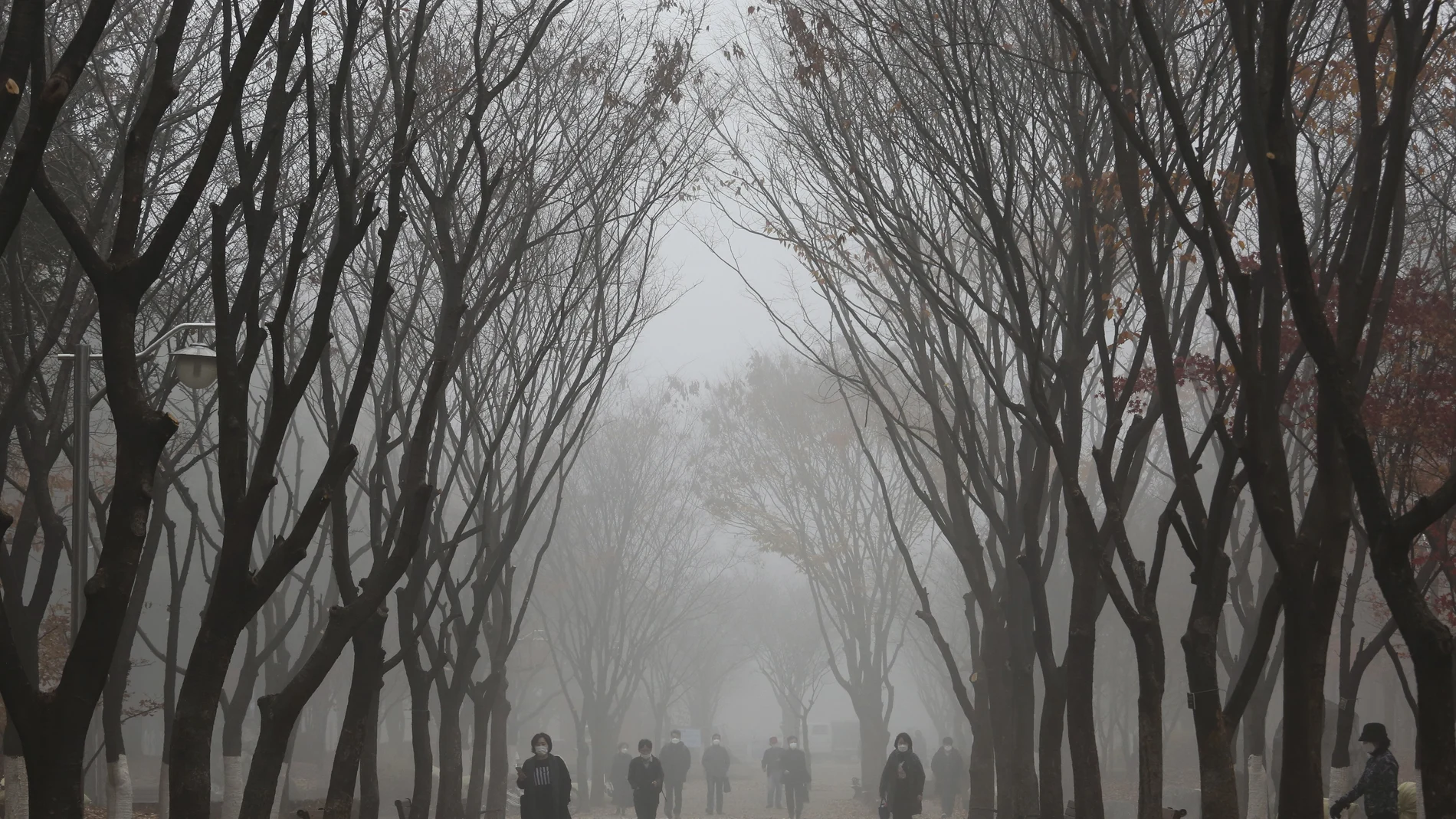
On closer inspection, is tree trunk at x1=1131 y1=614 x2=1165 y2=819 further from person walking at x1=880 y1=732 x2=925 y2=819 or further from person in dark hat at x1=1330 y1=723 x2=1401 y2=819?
person walking at x1=880 y1=732 x2=925 y2=819

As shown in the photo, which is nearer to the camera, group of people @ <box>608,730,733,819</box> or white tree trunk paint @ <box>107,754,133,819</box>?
white tree trunk paint @ <box>107,754,133,819</box>

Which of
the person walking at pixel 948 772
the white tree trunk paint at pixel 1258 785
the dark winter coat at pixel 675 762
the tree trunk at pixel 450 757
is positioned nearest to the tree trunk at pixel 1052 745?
the white tree trunk paint at pixel 1258 785

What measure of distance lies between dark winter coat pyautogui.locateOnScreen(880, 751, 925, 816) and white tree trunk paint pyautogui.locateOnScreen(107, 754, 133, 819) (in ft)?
24.4

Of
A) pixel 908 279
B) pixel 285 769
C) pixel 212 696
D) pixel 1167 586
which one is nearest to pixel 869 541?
pixel 1167 586

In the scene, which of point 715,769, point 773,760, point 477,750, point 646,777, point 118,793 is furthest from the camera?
point 773,760

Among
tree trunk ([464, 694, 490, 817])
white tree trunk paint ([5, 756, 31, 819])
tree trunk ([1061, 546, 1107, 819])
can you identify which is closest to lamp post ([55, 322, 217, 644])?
white tree trunk paint ([5, 756, 31, 819])

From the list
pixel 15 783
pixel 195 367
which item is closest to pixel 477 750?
pixel 15 783

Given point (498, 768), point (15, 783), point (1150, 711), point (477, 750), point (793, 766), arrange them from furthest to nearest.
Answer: point (793, 766)
point (498, 768)
point (477, 750)
point (15, 783)
point (1150, 711)

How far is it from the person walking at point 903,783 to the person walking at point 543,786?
3.70 metres

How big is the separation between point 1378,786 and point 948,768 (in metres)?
13.4

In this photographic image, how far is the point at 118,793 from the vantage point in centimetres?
919

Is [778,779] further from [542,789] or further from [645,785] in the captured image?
[542,789]

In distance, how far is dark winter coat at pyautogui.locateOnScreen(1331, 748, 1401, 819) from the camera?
8367mm

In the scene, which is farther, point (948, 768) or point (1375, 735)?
point (948, 768)
